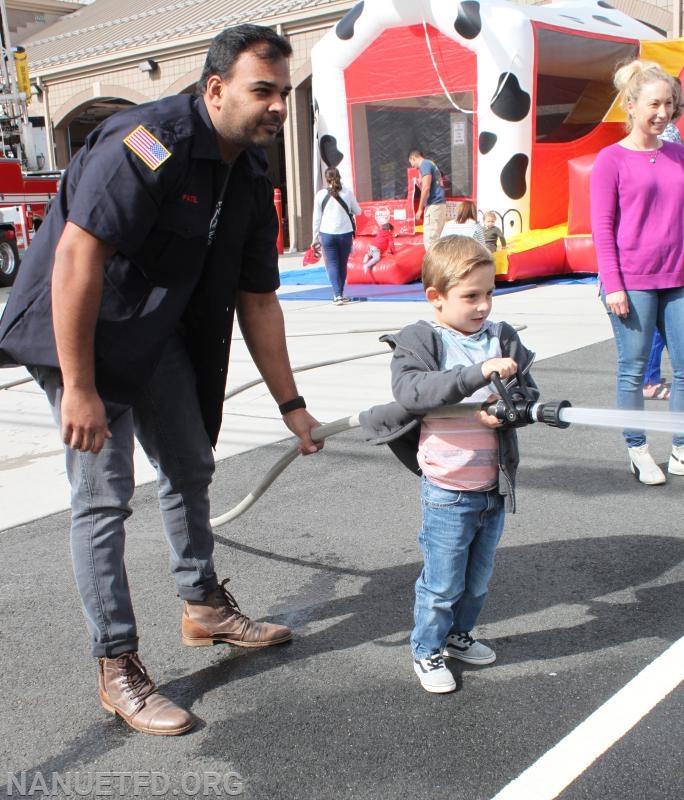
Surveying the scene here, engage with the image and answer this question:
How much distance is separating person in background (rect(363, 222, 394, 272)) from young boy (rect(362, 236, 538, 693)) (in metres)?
11.1

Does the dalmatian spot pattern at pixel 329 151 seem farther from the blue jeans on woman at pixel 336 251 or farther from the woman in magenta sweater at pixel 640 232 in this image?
the woman in magenta sweater at pixel 640 232

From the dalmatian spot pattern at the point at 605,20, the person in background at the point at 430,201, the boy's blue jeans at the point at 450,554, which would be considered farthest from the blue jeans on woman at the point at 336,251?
the boy's blue jeans at the point at 450,554

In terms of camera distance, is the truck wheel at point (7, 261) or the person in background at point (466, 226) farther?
the truck wheel at point (7, 261)

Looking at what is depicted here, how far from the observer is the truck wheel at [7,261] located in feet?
55.4

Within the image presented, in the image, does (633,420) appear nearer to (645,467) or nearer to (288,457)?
(288,457)

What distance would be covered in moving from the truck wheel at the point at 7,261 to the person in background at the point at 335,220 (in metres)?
8.01

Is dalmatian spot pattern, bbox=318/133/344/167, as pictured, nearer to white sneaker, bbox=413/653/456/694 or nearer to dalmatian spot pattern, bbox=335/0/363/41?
dalmatian spot pattern, bbox=335/0/363/41

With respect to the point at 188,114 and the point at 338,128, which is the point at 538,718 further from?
the point at 338,128

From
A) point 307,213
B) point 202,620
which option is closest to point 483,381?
point 202,620

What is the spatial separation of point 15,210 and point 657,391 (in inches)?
550

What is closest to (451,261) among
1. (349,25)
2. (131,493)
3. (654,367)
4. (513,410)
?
(513,410)

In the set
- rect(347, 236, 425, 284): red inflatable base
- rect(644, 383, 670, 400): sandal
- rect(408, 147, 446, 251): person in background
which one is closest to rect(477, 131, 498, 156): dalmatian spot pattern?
rect(408, 147, 446, 251): person in background

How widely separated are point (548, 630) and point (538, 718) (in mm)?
556

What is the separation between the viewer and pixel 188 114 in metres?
2.46
